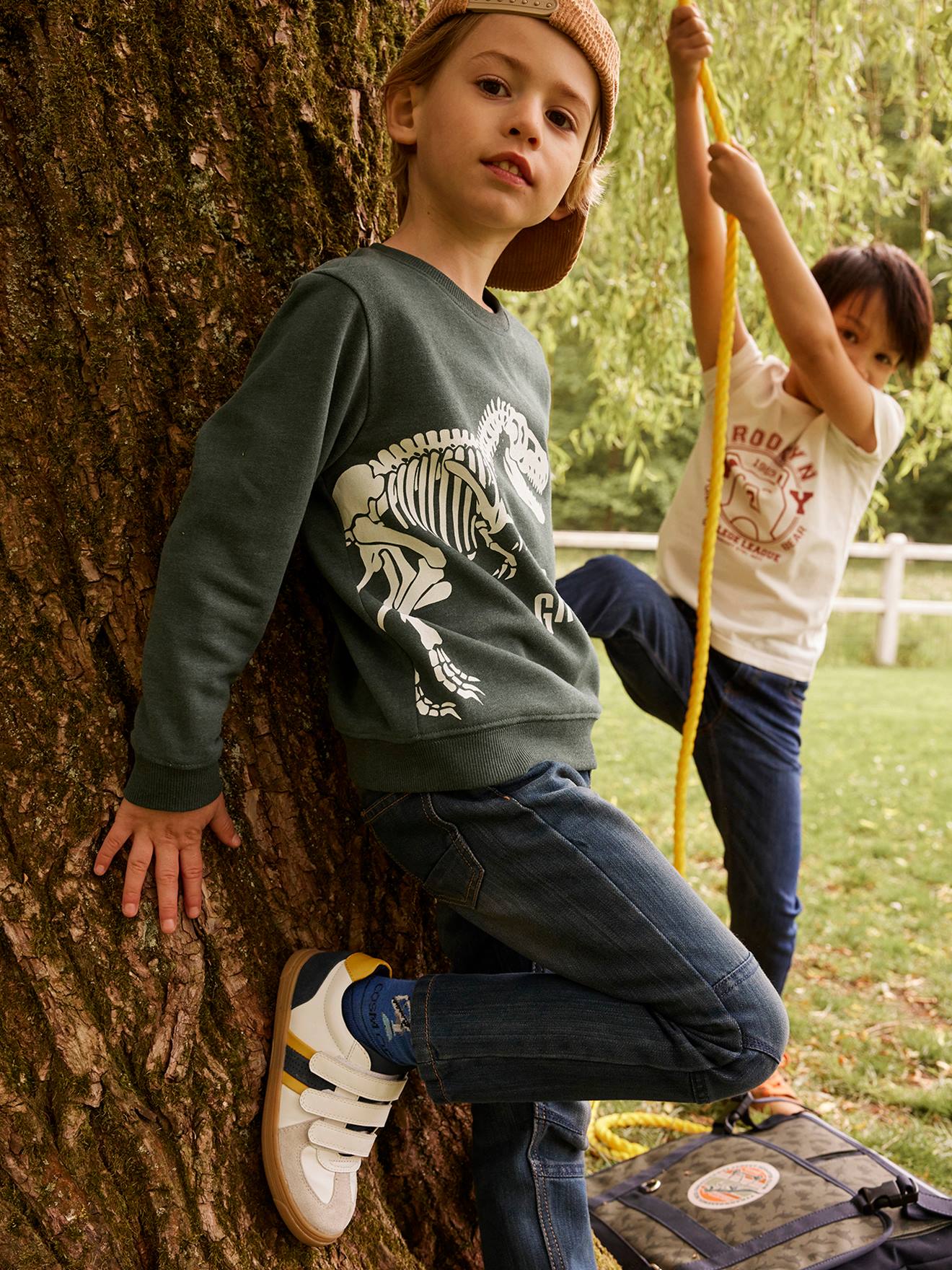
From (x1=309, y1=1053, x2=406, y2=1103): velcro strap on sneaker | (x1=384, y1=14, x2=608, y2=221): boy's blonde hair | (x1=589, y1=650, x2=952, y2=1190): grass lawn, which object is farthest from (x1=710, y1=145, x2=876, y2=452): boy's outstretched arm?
(x1=589, y1=650, x2=952, y2=1190): grass lawn

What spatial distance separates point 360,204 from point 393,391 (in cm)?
39

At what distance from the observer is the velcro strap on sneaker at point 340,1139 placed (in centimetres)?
144

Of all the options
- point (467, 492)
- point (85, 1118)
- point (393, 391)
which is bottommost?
point (85, 1118)

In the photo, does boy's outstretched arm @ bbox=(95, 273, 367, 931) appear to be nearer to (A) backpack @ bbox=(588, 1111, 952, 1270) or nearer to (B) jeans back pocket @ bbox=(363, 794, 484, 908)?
(B) jeans back pocket @ bbox=(363, 794, 484, 908)

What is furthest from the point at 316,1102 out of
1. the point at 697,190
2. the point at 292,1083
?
the point at 697,190

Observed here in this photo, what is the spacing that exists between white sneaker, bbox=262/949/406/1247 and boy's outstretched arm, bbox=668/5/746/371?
1.63m

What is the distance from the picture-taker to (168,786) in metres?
1.34

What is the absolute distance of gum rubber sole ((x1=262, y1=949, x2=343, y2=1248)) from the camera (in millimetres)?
1420

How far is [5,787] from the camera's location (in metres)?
1.33

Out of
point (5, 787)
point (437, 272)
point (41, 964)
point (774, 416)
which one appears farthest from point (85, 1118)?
point (774, 416)

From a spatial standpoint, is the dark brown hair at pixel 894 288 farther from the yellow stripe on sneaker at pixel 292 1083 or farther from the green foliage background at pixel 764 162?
the yellow stripe on sneaker at pixel 292 1083

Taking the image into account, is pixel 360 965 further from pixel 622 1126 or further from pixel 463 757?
pixel 622 1126

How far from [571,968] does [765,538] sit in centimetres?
125

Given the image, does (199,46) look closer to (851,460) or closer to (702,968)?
(702,968)
